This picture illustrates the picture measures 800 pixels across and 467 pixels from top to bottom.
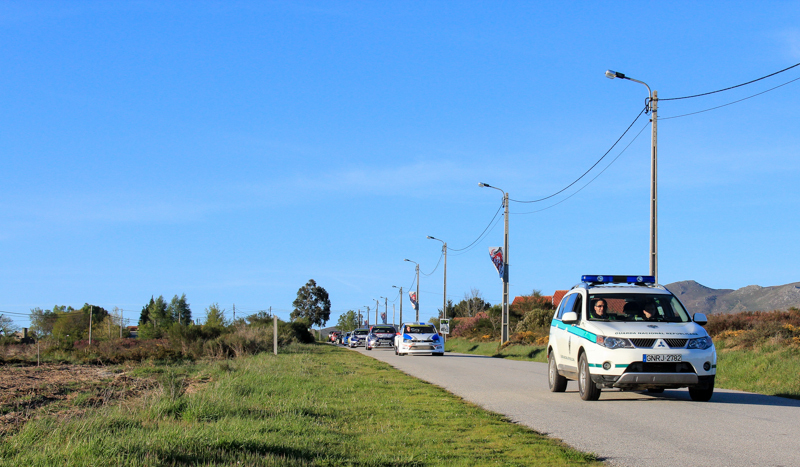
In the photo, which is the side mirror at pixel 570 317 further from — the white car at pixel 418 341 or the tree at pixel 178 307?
the tree at pixel 178 307

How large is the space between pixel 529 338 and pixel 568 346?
29128 mm

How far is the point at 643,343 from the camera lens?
11297 millimetres

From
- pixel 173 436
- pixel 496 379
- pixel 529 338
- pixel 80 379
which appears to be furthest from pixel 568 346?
pixel 529 338

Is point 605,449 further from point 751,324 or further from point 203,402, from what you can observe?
point 751,324

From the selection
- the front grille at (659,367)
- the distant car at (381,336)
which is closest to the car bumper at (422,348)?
the distant car at (381,336)

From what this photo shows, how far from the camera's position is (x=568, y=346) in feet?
43.1

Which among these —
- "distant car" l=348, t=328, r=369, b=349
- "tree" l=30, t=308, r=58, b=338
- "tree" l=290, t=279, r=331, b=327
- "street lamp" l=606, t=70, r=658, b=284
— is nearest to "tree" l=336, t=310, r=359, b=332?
"tree" l=290, t=279, r=331, b=327

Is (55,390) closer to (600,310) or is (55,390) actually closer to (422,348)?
(600,310)

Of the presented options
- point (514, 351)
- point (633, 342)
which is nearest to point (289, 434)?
point (633, 342)

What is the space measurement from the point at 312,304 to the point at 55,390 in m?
112

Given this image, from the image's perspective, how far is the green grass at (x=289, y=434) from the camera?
6609mm

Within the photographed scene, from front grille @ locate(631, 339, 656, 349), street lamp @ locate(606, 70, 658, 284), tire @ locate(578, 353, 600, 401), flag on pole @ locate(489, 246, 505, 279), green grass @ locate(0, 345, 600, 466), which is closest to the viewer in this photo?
green grass @ locate(0, 345, 600, 466)

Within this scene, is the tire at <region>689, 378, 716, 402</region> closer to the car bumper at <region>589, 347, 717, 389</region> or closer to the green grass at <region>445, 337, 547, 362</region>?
the car bumper at <region>589, 347, 717, 389</region>

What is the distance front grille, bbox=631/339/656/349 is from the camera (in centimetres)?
1126
